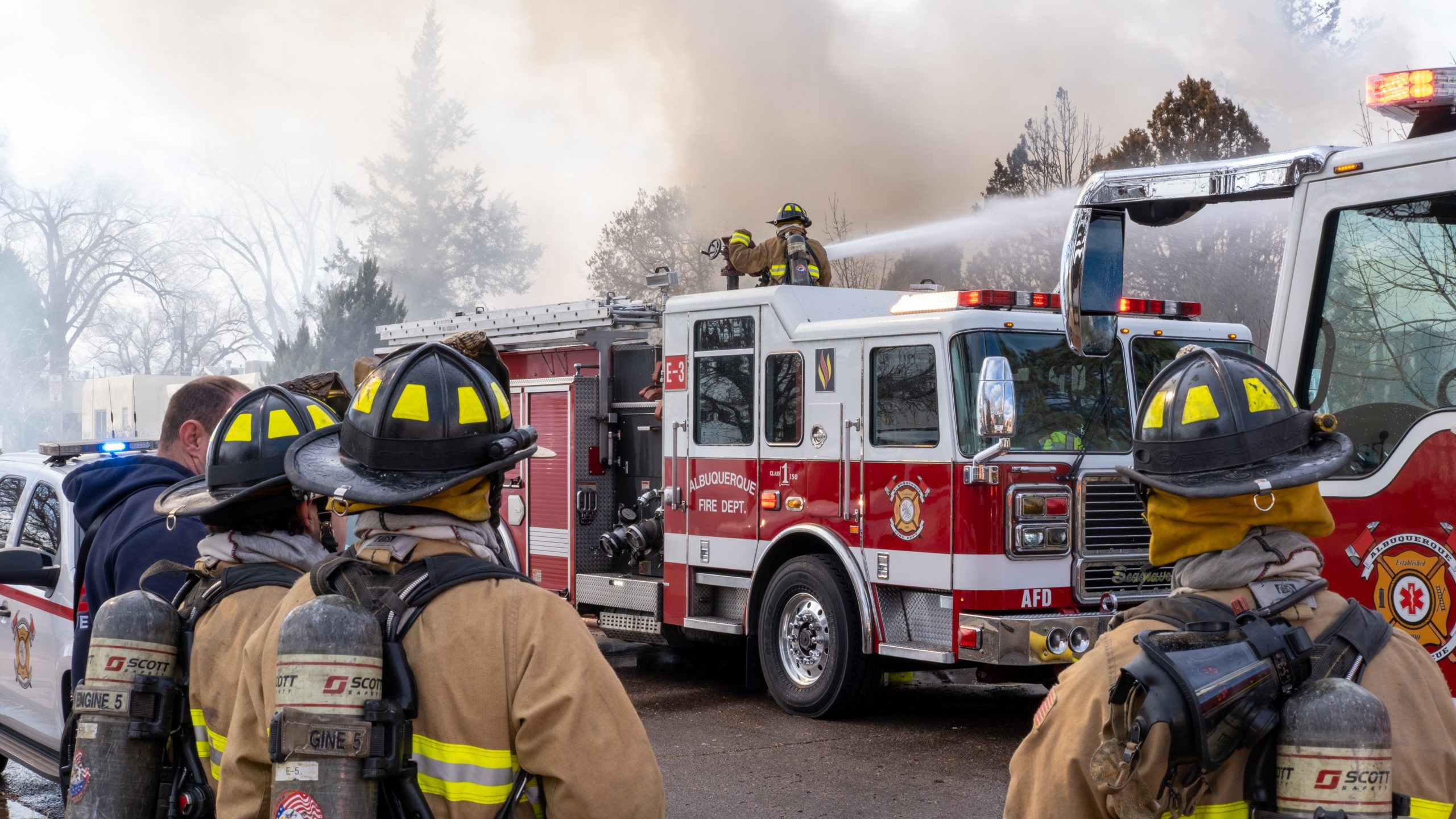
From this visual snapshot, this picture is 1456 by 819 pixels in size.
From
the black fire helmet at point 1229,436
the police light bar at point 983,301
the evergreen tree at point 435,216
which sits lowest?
the black fire helmet at point 1229,436

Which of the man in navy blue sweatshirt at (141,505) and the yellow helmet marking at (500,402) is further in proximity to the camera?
the man in navy blue sweatshirt at (141,505)

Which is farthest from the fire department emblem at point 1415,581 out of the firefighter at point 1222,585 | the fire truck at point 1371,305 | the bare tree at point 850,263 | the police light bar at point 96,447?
the bare tree at point 850,263

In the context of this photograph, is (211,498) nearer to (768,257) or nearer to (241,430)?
(241,430)

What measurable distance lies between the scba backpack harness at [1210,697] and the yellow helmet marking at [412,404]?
3.79ft

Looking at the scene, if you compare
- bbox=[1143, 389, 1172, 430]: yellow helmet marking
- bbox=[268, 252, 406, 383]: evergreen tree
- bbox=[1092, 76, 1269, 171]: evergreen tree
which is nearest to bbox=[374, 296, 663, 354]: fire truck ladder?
bbox=[1143, 389, 1172, 430]: yellow helmet marking

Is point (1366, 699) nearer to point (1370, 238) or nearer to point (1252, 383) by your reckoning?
point (1252, 383)

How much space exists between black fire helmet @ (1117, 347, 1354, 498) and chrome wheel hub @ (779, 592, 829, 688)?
18.2 feet

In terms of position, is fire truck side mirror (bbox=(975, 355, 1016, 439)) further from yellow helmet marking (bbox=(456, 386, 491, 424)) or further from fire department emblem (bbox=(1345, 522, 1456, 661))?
yellow helmet marking (bbox=(456, 386, 491, 424))

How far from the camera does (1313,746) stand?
66.2 inches

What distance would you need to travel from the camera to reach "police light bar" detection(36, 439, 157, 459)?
4633mm

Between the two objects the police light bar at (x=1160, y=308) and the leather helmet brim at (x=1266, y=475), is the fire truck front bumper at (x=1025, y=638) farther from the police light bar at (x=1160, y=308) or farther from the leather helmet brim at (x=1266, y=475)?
the leather helmet brim at (x=1266, y=475)

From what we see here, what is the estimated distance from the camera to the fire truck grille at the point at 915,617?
704cm

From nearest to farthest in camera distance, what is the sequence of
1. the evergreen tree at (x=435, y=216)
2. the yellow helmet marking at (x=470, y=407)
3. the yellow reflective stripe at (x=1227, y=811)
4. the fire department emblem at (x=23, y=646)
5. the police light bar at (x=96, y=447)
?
the yellow reflective stripe at (x=1227, y=811) → the yellow helmet marking at (x=470, y=407) → the police light bar at (x=96, y=447) → the fire department emblem at (x=23, y=646) → the evergreen tree at (x=435, y=216)

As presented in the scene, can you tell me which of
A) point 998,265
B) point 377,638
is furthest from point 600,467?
point 998,265
